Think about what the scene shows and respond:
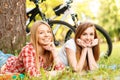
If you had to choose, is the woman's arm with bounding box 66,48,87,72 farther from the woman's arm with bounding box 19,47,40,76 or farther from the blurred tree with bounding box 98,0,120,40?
the blurred tree with bounding box 98,0,120,40

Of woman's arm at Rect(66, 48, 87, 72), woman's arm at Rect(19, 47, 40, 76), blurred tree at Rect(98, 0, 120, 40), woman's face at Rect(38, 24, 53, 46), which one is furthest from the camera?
blurred tree at Rect(98, 0, 120, 40)

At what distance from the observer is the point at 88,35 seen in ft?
19.3

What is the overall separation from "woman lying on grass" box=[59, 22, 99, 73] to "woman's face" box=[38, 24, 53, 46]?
548mm

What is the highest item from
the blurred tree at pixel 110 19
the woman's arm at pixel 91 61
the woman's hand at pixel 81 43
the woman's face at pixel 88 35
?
the blurred tree at pixel 110 19

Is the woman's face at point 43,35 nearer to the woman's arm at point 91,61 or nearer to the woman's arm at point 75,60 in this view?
the woman's arm at point 75,60

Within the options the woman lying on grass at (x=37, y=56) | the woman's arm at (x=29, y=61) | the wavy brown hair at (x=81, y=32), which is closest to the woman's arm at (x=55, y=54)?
the woman lying on grass at (x=37, y=56)

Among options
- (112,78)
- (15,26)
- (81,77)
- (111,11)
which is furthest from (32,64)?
(111,11)

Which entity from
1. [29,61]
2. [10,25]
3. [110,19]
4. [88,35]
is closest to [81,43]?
[88,35]

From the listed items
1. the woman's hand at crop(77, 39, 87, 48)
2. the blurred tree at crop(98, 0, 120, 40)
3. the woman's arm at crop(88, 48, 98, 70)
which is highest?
the blurred tree at crop(98, 0, 120, 40)

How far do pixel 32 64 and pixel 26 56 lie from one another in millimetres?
117

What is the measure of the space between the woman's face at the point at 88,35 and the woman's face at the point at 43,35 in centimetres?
58

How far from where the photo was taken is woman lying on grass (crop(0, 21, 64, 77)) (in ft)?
17.4

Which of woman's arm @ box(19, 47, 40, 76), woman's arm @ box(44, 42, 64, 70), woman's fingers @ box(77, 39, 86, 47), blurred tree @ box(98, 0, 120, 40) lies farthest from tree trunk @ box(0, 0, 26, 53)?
blurred tree @ box(98, 0, 120, 40)

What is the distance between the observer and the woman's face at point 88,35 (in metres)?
5.90
